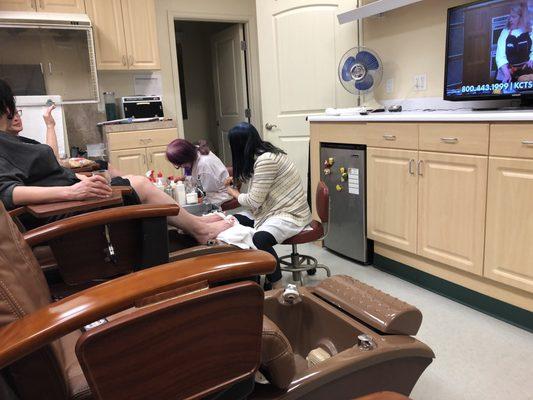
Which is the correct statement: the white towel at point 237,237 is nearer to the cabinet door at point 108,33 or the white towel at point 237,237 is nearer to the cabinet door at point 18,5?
the cabinet door at point 108,33

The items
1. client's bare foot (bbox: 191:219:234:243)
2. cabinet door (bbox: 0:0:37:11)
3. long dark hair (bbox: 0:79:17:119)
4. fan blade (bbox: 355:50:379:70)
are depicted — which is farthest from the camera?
cabinet door (bbox: 0:0:37:11)

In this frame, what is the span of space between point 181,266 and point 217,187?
6.29 feet

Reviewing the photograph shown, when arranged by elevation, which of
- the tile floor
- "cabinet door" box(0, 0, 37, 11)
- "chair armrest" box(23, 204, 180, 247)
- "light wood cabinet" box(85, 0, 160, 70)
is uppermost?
"cabinet door" box(0, 0, 37, 11)

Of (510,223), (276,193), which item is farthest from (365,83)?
(510,223)

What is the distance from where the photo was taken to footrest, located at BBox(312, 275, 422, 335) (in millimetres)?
1323

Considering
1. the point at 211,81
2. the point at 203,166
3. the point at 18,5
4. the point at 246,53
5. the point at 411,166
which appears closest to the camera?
the point at 411,166

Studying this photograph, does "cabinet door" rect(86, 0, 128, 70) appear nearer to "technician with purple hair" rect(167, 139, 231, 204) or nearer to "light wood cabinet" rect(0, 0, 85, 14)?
"light wood cabinet" rect(0, 0, 85, 14)

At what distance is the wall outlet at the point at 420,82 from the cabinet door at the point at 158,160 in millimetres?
2370

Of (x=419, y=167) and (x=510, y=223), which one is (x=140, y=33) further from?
(x=510, y=223)

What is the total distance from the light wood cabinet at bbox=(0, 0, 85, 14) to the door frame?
93cm

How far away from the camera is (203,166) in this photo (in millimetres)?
2662

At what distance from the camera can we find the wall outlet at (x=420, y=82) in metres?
2.90

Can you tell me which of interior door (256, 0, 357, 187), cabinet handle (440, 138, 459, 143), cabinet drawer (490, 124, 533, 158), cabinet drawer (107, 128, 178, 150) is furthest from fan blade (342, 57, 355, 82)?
cabinet drawer (107, 128, 178, 150)

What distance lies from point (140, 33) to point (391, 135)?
9.60 ft
